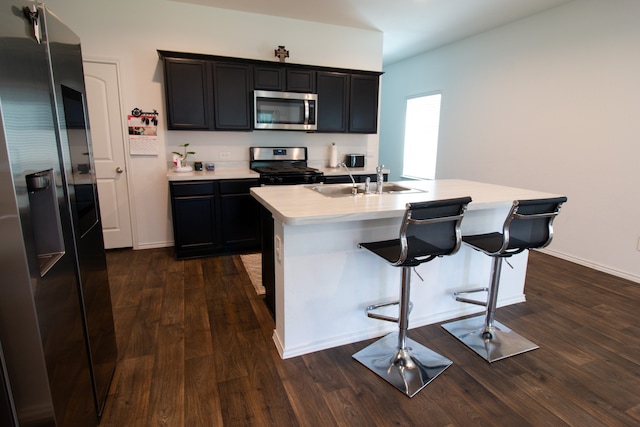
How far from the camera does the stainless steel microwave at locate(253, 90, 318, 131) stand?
4.11 metres

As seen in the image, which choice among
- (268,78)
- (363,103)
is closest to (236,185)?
(268,78)

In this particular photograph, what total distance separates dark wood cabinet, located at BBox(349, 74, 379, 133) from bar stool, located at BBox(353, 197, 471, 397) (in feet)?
9.22

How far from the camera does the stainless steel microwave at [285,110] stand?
13.5 ft

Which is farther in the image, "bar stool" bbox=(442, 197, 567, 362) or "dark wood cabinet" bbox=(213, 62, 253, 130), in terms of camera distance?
"dark wood cabinet" bbox=(213, 62, 253, 130)

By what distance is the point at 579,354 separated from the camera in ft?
7.29

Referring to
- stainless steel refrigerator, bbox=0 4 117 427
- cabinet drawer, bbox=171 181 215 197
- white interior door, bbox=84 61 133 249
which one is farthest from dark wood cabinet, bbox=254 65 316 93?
stainless steel refrigerator, bbox=0 4 117 427

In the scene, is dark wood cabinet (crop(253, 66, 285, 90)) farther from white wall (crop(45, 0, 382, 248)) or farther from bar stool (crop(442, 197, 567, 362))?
bar stool (crop(442, 197, 567, 362))

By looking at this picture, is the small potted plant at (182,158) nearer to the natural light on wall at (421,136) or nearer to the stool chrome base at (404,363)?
the stool chrome base at (404,363)

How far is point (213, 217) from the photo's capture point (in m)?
3.83

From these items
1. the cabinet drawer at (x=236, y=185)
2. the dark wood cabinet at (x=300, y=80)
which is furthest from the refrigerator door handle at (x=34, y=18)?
the dark wood cabinet at (x=300, y=80)

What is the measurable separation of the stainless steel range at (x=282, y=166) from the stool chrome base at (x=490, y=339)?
226 centimetres

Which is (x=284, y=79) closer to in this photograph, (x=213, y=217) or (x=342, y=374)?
(x=213, y=217)

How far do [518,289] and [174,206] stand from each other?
3.29m

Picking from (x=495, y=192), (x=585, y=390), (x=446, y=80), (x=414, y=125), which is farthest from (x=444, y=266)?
(x=414, y=125)
